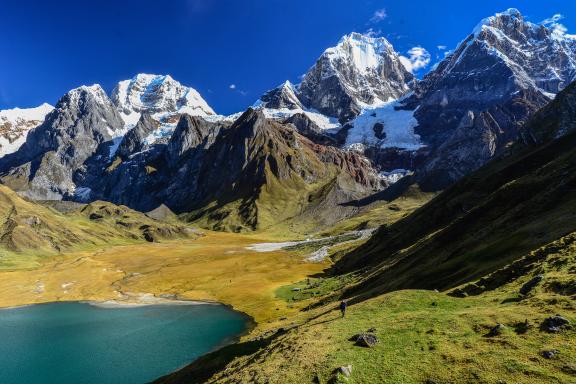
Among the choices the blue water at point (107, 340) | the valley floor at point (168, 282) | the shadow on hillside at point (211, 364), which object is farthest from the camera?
the valley floor at point (168, 282)

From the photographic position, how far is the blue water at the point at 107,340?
68438mm

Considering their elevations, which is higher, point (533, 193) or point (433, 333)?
point (533, 193)

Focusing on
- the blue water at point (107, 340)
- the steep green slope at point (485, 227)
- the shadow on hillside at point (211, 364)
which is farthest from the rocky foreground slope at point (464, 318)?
the blue water at point (107, 340)

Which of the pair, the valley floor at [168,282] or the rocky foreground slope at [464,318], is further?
the valley floor at [168,282]

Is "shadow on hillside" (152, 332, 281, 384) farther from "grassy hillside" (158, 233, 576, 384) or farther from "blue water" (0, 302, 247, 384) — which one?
"blue water" (0, 302, 247, 384)

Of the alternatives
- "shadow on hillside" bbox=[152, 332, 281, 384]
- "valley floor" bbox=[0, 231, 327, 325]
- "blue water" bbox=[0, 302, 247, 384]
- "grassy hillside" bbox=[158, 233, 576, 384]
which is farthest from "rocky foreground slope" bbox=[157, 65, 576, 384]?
"valley floor" bbox=[0, 231, 327, 325]

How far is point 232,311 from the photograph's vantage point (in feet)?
355

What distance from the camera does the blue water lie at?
68.4 m

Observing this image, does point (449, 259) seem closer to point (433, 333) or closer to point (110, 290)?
point (433, 333)

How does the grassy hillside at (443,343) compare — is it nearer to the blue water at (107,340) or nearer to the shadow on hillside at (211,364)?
the shadow on hillside at (211,364)

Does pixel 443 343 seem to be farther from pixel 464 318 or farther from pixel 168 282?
pixel 168 282

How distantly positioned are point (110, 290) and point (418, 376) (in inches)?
5642

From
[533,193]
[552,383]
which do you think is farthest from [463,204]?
[552,383]

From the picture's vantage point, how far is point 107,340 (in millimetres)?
88688
